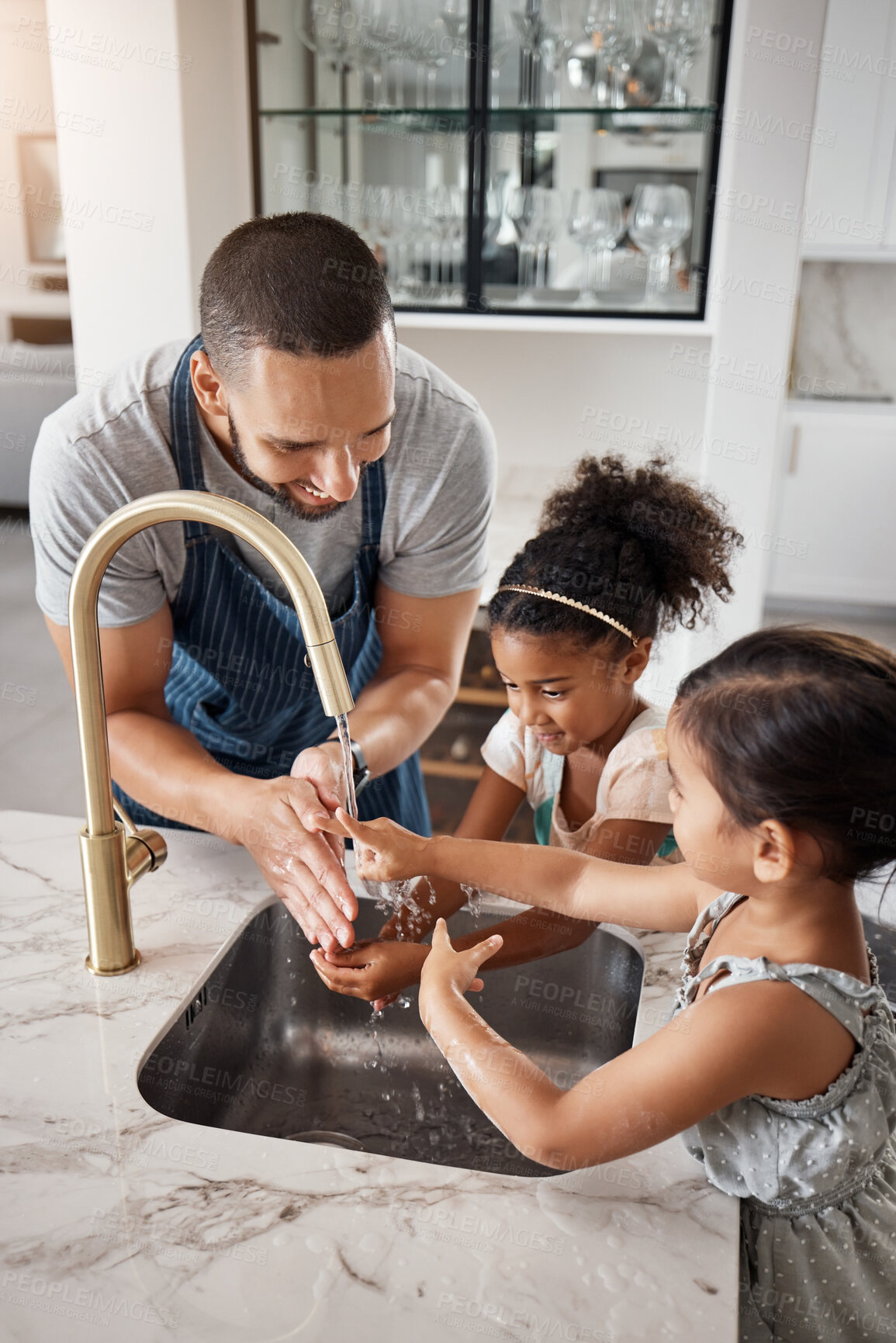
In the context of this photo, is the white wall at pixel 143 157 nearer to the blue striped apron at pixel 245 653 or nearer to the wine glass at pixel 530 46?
the wine glass at pixel 530 46

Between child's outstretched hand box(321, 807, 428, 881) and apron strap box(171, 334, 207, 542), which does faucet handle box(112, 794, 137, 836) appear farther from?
apron strap box(171, 334, 207, 542)

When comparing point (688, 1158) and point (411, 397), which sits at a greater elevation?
point (411, 397)

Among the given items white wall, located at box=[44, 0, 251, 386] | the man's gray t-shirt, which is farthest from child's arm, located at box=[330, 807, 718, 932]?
white wall, located at box=[44, 0, 251, 386]

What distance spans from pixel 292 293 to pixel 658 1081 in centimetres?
76

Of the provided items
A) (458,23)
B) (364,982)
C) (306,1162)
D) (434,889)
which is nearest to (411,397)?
(434,889)

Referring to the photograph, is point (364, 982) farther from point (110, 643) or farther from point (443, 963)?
point (110, 643)

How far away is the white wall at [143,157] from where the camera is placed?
2.11 meters

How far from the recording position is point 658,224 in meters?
2.31

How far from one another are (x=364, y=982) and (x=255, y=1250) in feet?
1.09

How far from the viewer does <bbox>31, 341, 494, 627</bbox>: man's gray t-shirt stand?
122 centimetres

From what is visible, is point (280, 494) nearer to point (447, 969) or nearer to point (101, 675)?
point (101, 675)

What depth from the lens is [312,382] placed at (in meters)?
1.03

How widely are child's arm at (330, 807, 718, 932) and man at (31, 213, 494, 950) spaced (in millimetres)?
61

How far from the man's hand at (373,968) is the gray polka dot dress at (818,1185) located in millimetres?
357
